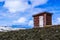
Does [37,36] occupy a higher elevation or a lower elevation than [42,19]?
lower

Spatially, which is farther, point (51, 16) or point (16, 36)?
point (51, 16)

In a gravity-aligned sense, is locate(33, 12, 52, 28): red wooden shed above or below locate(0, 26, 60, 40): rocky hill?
above

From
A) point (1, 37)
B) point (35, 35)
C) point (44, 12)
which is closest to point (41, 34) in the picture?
point (35, 35)

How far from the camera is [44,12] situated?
53.3 feet

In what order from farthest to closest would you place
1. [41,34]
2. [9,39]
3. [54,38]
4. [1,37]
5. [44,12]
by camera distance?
[44,12]
[1,37]
[9,39]
[41,34]
[54,38]

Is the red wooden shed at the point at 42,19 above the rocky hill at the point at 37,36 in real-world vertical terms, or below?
above

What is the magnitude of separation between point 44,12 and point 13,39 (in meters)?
9.48

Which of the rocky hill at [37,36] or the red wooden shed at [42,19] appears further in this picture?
the red wooden shed at [42,19]

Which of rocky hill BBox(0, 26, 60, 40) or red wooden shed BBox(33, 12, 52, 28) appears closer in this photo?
rocky hill BBox(0, 26, 60, 40)

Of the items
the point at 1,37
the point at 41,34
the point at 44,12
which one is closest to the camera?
the point at 41,34

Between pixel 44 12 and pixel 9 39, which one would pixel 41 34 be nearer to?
pixel 9 39

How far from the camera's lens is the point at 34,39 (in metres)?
6.40

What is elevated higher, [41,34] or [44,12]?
[44,12]

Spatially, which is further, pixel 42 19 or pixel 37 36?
pixel 42 19
